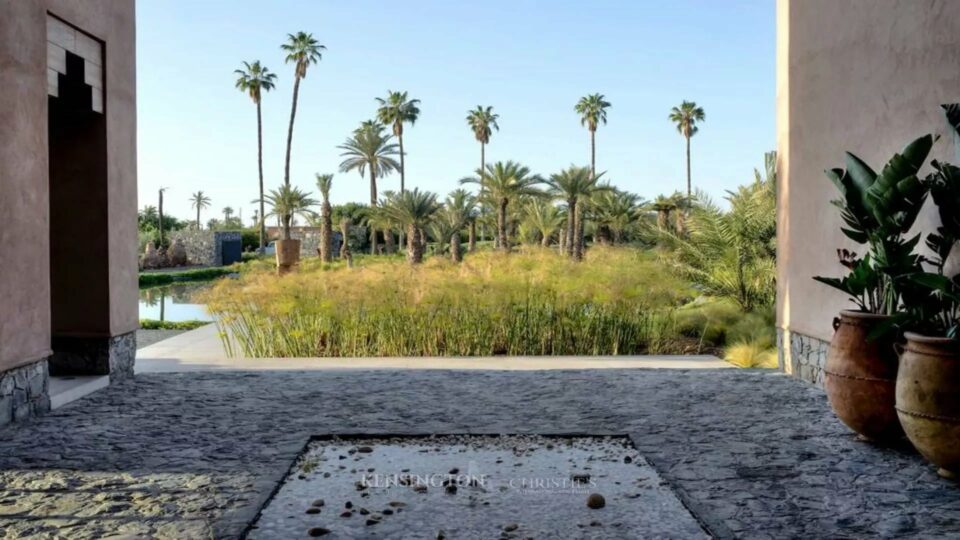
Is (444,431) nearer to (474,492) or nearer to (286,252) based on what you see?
(474,492)

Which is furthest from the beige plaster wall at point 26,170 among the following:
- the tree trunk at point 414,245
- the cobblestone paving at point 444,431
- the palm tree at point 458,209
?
the palm tree at point 458,209

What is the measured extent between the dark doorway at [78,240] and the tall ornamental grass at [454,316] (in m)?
3.01

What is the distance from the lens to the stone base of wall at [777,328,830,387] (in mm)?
7020

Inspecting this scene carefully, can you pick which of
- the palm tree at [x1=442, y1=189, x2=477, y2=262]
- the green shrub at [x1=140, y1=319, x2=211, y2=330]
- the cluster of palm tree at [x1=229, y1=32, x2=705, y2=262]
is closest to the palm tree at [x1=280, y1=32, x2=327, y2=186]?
the cluster of palm tree at [x1=229, y1=32, x2=705, y2=262]

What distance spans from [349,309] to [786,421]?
6046 mm

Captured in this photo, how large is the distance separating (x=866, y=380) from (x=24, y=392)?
5.80m

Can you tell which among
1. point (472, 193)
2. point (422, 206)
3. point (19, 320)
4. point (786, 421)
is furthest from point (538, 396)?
point (472, 193)

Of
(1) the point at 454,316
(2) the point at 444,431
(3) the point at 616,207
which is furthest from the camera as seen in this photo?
(3) the point at 616,207

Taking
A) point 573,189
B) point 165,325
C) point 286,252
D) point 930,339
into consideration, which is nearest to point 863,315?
point 930,339

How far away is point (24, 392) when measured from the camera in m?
5.78

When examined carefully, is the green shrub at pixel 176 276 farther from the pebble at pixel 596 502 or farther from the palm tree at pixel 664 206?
the pebble at pixel 596 502

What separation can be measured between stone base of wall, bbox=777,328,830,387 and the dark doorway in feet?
21.1

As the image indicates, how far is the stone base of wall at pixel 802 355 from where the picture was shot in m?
7.02

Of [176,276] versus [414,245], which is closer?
[414,245]
